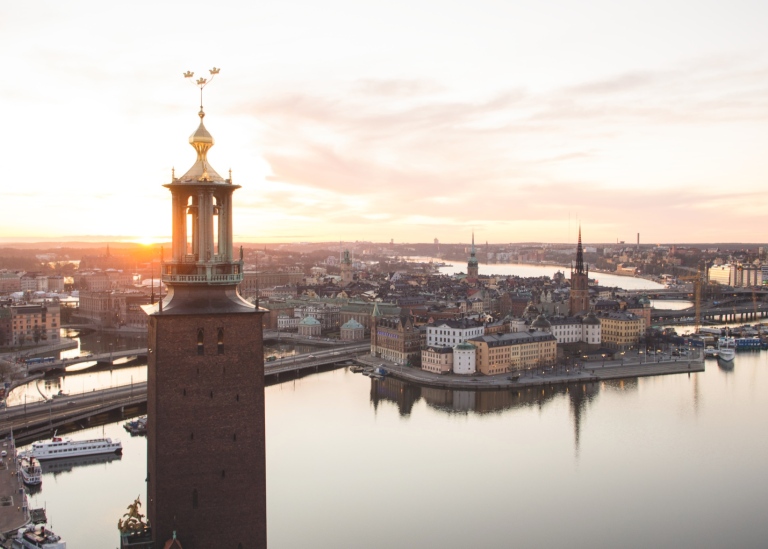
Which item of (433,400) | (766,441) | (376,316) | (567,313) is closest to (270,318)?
(376,316)

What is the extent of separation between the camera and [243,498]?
756 centimetres

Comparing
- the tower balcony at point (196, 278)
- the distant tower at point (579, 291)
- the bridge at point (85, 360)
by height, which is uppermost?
the tower balcony at point (196, 278)

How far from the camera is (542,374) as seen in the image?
108 feet

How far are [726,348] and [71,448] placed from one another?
3201 centimetres

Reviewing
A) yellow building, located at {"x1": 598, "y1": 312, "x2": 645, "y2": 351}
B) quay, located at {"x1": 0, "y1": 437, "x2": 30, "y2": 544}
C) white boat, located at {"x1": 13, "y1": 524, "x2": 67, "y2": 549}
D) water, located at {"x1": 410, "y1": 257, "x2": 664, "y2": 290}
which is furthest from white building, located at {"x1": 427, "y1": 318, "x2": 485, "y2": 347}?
water, located at {"x1": 410, "y1": 257, "x2": 664, "y2": 290}

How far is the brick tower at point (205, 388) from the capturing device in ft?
24.2

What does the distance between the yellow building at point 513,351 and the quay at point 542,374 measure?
1.95ft

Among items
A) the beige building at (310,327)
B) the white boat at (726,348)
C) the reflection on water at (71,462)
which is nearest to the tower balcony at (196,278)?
the reflection on water at (71,462)

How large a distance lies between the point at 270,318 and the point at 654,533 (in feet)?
123

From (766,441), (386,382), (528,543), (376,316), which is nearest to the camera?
(528,543)

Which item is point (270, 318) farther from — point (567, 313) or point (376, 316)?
point (567, 313)

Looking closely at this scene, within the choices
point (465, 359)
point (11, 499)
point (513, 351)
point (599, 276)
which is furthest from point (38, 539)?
point (599, 276)

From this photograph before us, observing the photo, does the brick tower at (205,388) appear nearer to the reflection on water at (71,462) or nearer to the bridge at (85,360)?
the reflection on water at (71,462)

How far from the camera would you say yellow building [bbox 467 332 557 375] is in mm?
33062
